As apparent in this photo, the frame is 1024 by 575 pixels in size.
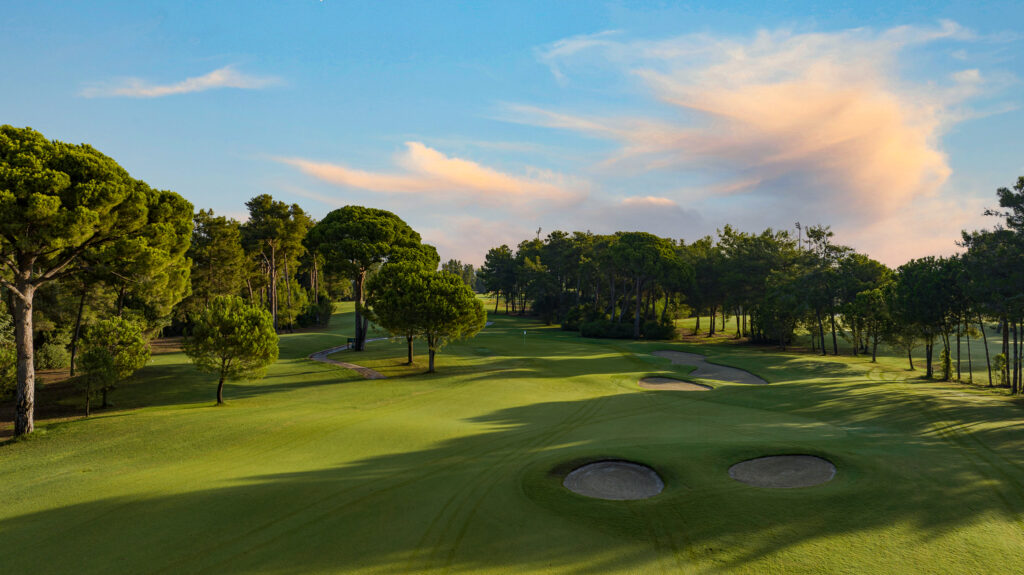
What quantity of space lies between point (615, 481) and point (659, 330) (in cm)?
5486

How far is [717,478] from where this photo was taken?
40.6 ft

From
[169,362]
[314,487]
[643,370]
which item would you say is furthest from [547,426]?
[169,362]

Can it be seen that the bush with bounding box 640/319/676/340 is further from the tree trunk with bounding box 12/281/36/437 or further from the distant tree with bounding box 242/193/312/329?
the tree trunk with bounding box 12/281/36/437

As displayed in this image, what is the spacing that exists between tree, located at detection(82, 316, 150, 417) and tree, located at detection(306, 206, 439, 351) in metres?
19.1

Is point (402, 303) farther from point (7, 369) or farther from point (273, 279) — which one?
point (273, 279)

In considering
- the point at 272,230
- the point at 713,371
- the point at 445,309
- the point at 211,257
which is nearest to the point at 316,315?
the point at 272,230

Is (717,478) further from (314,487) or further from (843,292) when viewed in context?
(843,292)

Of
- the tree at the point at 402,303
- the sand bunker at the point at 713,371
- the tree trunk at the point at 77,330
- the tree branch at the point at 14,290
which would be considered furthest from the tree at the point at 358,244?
Answer: the sand bunker at the point at 713,371

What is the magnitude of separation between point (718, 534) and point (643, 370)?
1152 inches

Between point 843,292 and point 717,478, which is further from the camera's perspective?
point 843,292

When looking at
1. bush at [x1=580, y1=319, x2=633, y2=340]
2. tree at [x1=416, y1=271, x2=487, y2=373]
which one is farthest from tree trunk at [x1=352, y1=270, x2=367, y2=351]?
bush at [x1=580, y1=319, x2=633, y2=340]

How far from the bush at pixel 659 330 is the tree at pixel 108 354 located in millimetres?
56372

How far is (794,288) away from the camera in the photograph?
5388 centimetres

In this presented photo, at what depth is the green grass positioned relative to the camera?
9062mm
